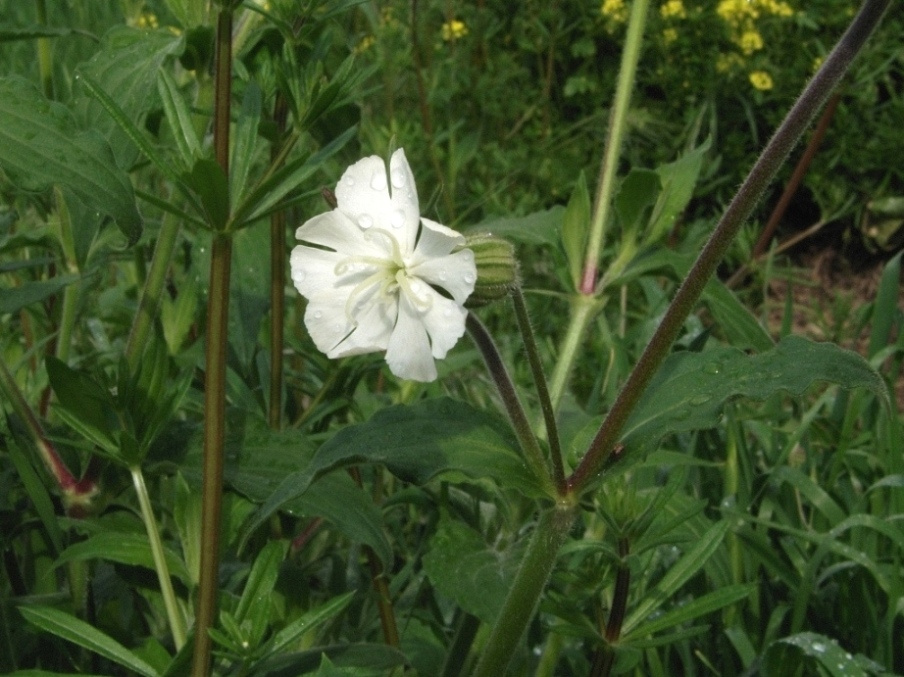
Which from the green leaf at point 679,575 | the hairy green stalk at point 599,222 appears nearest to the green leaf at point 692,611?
the green leaf at point 679,575

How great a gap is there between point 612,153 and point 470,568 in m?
0.52

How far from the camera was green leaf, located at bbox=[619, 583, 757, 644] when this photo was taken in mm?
916

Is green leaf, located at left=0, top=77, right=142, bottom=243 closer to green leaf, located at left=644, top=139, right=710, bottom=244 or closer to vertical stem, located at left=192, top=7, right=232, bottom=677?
vertical stem, located at left=192, top=7, right=232, bottom=677

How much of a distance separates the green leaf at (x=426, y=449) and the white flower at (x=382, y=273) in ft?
0.32

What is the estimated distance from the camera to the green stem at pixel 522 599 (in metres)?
0.87

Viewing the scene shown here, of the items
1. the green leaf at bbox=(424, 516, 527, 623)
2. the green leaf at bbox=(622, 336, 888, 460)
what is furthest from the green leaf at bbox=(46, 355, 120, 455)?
the green leaf at bbox=(622, 336, 888, 460)

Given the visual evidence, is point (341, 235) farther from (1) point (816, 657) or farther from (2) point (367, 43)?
(2) point (367, 43)

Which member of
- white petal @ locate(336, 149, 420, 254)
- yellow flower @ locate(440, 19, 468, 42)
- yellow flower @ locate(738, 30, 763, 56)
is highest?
white petal @ locate(336, 149, 420, 254)

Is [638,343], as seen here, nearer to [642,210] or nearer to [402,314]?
[642,210]

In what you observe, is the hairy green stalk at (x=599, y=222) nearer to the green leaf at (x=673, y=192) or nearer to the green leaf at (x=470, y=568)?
the green leaf at (x=673, y=192)

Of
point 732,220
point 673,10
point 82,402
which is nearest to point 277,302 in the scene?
point 82,402

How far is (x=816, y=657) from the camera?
3.26 feet

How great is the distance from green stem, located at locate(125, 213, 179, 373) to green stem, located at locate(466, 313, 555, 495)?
308mm

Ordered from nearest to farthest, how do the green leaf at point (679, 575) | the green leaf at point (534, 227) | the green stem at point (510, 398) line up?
the green stem at point (510, 398) → the green leaf at point (679, 575) → the green leaf at point (534, 227)
